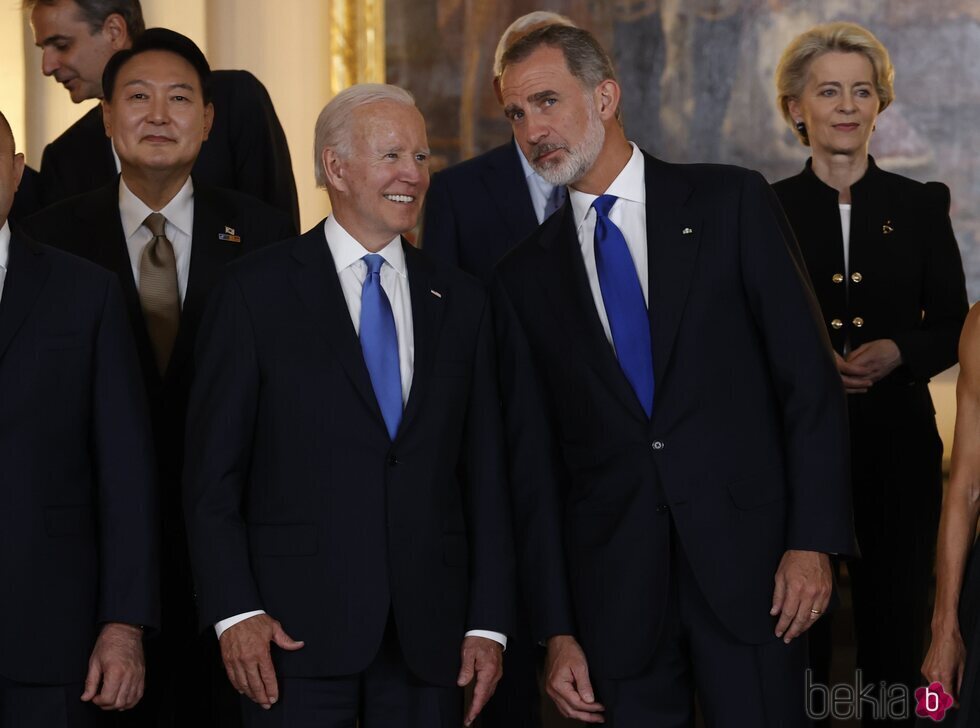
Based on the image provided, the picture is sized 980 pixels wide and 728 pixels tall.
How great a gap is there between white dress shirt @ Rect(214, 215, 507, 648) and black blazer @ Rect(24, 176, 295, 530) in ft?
1.66

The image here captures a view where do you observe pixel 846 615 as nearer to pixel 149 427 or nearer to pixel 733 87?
pixel 733 87

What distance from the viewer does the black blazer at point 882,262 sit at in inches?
161

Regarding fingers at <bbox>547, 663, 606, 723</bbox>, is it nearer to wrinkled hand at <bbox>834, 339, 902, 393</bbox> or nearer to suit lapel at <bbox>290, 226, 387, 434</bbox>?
suit lapel at <bbox>290, 226, 387, 434</bbox>

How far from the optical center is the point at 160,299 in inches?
137

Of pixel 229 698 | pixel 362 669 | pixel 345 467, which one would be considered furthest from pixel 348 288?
pixel 229 698

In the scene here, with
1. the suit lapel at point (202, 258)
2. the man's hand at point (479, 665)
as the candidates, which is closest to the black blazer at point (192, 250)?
the suit lapel at point (202, 258)

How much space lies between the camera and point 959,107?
639 centimetres

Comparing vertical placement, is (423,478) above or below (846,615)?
above

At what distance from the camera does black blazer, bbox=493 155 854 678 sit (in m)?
2.99

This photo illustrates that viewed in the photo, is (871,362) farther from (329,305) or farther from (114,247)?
(114,247)

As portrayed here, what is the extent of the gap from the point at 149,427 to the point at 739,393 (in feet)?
4.19

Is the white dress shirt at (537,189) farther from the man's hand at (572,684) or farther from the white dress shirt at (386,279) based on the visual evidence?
the man's hand at (572,684)

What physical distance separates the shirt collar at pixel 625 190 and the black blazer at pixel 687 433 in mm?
38
